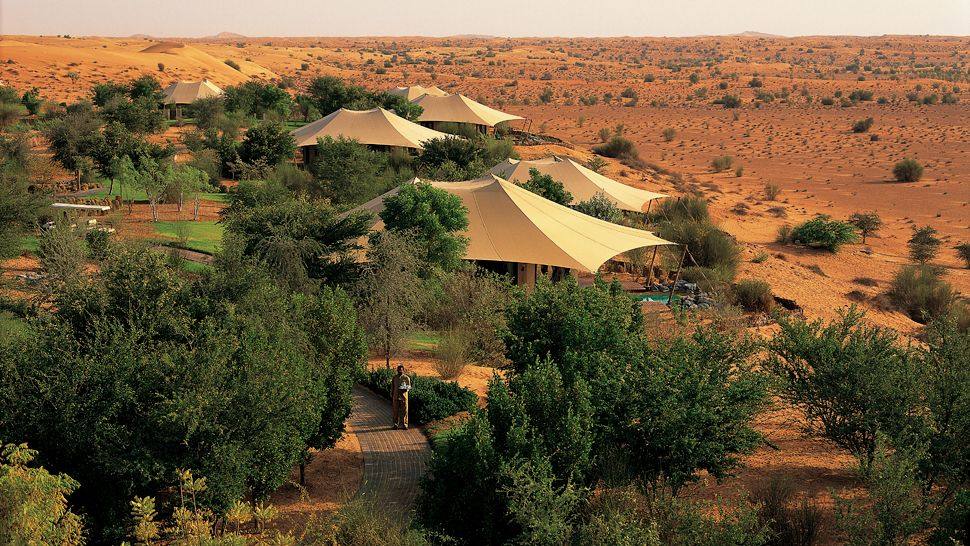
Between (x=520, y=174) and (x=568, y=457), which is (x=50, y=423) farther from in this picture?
(x=520, y=174)

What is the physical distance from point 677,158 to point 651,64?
3479 inches

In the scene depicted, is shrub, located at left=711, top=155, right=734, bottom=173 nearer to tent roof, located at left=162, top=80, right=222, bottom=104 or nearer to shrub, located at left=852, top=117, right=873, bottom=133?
shrub, located at left=852, top=117, right=873, bottom=133

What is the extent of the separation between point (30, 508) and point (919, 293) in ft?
88.6

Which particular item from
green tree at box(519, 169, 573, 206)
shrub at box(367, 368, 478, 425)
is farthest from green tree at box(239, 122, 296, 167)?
shrub at box(367, 368, 478, 425)

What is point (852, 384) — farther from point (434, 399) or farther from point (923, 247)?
point (923, 247)

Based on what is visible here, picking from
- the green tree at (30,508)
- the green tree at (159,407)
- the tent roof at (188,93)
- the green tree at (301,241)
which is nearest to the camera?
the green tree at (30,508)

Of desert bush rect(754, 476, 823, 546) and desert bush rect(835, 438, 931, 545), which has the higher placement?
desert bush rect(835, 438, 931, 545)

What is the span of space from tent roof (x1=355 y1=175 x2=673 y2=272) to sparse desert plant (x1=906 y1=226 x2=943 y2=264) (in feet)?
46.0

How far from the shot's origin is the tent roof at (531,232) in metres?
24.7

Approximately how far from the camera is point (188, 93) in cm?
6531

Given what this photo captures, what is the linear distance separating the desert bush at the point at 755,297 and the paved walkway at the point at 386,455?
14157 millimetres

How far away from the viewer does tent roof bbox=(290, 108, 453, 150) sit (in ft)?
145

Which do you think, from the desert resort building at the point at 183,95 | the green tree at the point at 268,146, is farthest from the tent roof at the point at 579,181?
the desert resort building at the point at 183,95

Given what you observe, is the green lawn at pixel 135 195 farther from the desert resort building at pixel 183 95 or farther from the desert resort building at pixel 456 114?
the desert resort building at pixel 183 95
